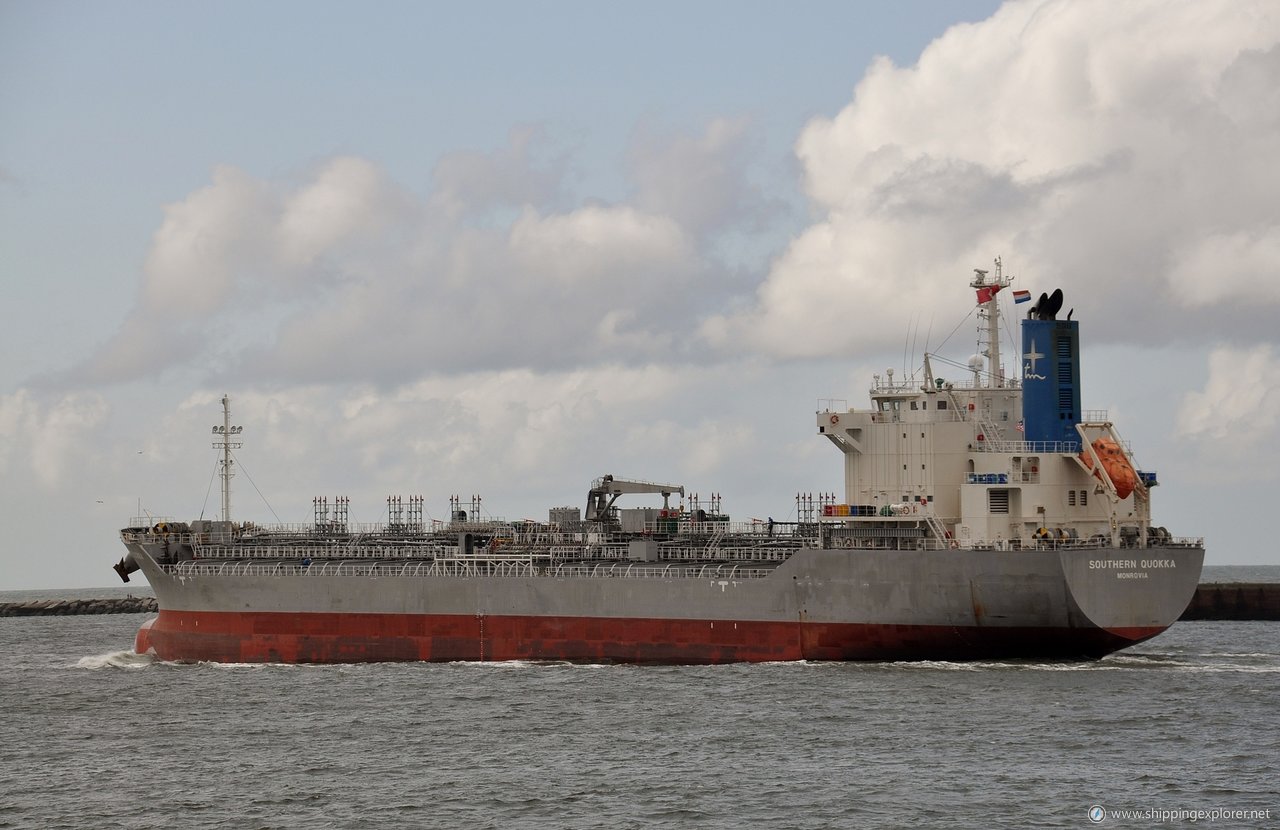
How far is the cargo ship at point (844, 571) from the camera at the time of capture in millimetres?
39031

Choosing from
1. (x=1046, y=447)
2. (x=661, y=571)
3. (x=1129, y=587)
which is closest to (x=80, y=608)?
(x=661, y=571)

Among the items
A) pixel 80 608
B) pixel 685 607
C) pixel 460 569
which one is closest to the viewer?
pixel 685 607

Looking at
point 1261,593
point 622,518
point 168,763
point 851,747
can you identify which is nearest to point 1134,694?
point 851,747

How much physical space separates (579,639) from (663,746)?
498 inches

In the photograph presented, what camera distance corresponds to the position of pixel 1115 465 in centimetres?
3997

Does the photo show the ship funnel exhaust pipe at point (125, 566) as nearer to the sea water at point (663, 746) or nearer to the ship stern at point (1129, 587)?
the sea water at point (663, 746)

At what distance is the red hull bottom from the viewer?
39.5 metres

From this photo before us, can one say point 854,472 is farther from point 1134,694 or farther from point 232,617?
point 232,617

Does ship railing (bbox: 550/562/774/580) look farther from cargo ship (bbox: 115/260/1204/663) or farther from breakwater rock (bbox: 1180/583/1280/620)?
breakwater rock (bbox: 1180/583/1280/620)

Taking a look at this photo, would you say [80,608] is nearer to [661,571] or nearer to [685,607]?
[661,571]

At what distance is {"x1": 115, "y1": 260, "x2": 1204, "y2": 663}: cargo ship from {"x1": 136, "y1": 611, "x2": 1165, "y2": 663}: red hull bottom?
62 mm

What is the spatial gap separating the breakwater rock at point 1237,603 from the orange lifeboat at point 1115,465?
123 feet

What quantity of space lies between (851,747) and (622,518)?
18220 millimetres

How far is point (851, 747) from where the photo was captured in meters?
31.2
